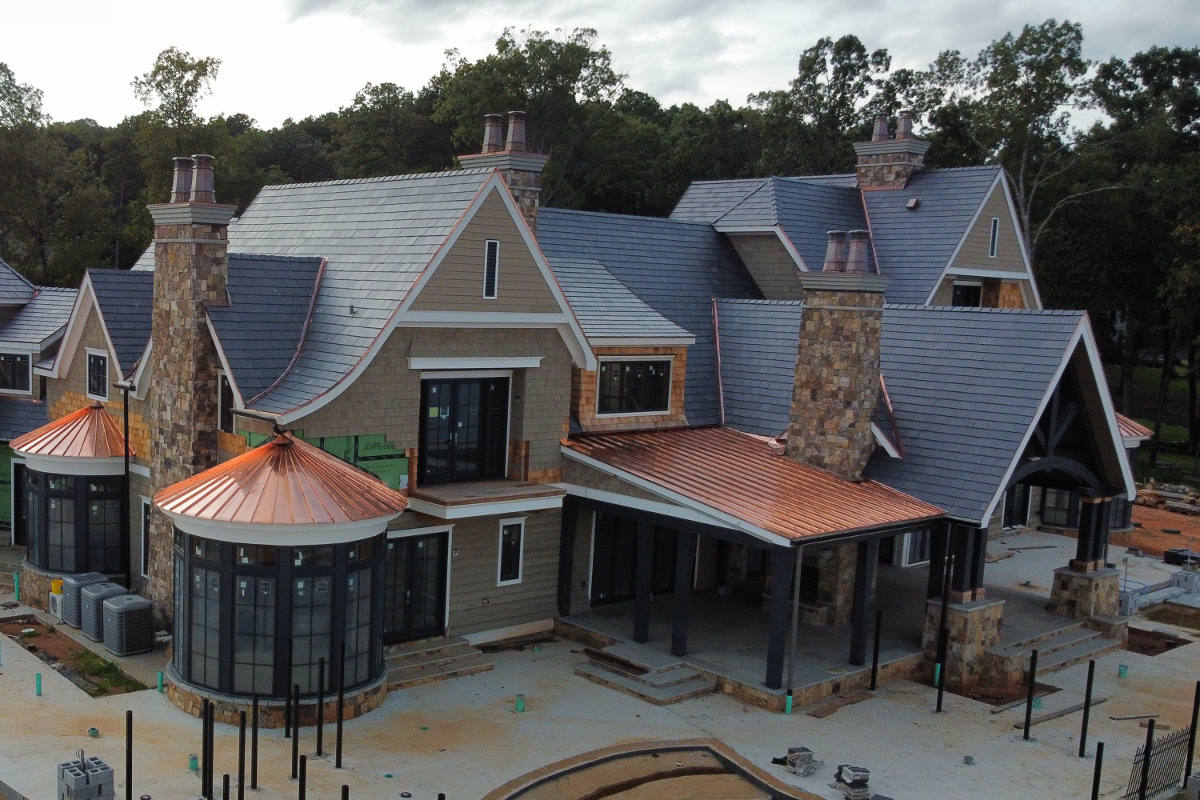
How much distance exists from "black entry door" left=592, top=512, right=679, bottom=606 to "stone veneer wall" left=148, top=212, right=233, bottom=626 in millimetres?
6959

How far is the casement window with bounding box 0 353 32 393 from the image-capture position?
23812 millimetres

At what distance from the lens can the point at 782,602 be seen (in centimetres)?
1620

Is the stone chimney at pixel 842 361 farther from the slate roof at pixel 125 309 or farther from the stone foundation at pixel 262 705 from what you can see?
the slate roof at pixel 125 309

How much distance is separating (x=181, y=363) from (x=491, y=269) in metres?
5.13

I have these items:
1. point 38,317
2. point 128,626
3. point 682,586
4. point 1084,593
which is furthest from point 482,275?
point 1084,593

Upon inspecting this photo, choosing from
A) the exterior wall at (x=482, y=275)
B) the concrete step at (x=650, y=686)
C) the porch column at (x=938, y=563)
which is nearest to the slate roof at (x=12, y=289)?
the exterior wall at (x=482, y=275)

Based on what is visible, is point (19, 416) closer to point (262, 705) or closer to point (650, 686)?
point (262, 705)

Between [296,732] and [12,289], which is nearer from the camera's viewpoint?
[296,732]

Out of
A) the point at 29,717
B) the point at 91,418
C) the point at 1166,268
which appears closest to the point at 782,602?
the point at 29,717

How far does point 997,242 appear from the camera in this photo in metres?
27.7

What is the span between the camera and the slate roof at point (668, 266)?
73.2ft

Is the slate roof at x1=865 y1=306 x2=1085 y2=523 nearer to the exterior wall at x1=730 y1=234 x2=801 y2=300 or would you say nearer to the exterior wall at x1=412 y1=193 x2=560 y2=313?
the exterior wall at x1=730 y1=234 x2=801 y2=300

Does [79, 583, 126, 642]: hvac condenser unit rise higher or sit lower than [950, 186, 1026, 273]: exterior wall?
lower

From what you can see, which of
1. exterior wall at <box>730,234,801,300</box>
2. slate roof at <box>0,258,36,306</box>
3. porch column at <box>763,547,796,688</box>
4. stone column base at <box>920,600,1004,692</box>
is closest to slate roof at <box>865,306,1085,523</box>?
stone column base at <box>920,600,1004,692</box>
